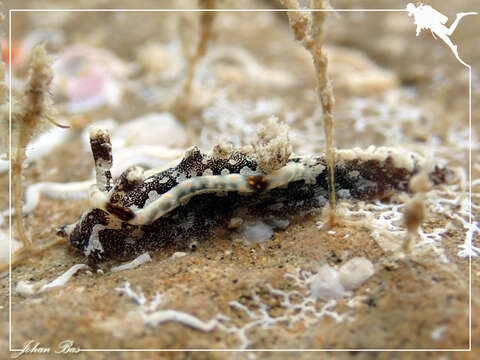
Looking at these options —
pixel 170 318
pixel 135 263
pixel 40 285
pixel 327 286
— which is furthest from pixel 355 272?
pixel 40 285

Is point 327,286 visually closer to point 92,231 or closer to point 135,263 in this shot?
point 135,263

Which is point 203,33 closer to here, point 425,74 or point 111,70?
point 111,70

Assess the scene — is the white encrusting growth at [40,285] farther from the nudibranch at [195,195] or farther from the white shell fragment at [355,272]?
the white shell fragment at [355,272]

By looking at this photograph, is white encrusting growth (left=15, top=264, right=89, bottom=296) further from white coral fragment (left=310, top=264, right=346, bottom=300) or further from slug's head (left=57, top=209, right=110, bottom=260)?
white coral fragment (left=310, top=264, right=346, bottom=300)

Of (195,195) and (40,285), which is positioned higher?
(195,195)
